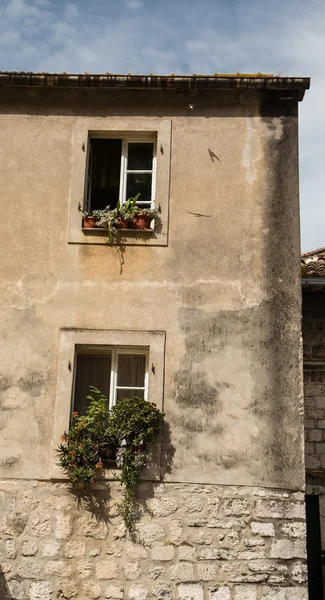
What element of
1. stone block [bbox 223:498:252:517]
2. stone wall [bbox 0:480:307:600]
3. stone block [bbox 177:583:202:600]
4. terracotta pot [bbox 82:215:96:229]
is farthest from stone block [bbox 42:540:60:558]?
terracotta pot [bbox 82:215:96:229]

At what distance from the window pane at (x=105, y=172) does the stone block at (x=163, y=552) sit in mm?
4332

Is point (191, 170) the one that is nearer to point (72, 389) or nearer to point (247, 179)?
point (247, 179)

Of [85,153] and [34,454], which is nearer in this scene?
[34,454]

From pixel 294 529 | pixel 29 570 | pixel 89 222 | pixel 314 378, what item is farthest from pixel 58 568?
pixel 314 378

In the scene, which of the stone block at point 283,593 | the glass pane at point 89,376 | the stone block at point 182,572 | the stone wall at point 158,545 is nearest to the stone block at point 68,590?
the stone wall at point 158,545

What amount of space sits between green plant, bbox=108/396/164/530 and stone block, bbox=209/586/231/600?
1116 mm

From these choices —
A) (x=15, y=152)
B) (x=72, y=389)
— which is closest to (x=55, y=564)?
(x=72, y=389)

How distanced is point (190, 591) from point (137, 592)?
0.58 m

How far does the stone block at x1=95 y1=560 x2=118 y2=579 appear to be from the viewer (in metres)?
7.71

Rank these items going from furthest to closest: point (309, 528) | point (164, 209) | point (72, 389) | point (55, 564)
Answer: point (309, 528), point (164, 209), point (72, 389), point (55, 564)

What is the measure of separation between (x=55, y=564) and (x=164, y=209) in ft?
14.5

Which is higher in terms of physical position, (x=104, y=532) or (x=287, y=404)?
(x=287, y=404)

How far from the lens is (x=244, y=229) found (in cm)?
883

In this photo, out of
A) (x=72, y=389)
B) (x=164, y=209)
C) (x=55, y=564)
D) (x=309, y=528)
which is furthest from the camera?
(x=309, y=528)
